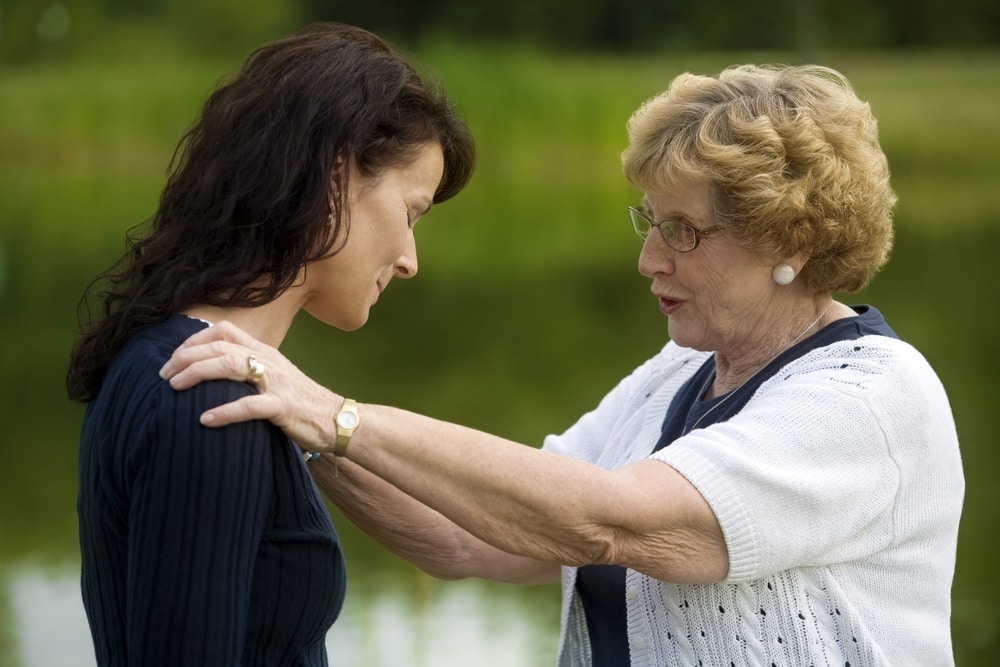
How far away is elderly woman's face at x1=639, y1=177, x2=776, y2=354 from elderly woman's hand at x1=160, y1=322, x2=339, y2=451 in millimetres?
750

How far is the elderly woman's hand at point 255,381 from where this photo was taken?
156 cm

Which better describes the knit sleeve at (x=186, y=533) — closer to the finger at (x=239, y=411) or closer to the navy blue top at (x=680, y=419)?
the finger at (x=239, y=411)

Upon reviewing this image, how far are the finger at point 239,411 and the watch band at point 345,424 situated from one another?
0.11 metres

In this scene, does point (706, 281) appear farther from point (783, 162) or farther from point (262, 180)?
point (262, 180)

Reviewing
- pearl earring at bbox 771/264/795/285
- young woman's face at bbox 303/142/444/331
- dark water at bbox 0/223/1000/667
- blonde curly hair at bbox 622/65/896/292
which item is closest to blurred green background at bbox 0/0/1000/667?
dark water at bbox 0/223/1000/667

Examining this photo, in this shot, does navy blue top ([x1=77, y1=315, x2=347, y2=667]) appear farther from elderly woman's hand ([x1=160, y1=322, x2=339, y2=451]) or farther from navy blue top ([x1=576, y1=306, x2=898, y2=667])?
navy blue top ([x1=576, y1=306, x2=898, y2=667])

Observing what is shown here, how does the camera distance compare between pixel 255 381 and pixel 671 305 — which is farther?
pixel 671 305

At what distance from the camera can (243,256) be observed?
1.69m

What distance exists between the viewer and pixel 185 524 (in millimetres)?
1542

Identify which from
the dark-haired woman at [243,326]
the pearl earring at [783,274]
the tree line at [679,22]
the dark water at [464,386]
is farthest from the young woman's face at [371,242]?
the tree line at [679,22]

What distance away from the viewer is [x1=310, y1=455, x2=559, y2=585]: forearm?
2.27 meters

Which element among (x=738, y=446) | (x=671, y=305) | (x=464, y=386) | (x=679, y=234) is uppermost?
(x=464, y=386)

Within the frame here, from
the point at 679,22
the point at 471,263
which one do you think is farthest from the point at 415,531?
the point at 679,22

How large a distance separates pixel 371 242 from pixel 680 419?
0.75 meters
